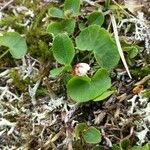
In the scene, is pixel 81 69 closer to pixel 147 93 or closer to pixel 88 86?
Result: pixel 88 86

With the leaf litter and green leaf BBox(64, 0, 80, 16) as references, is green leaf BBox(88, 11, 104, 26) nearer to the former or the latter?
green leaf BBox(64, 0, 80, 16)

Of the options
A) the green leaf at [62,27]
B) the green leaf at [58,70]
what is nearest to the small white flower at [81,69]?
the green leaf at [58,70]

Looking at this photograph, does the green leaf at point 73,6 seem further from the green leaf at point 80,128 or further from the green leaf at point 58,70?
the green leaf at point 80,128

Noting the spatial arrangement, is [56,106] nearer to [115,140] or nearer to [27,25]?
[115,140]

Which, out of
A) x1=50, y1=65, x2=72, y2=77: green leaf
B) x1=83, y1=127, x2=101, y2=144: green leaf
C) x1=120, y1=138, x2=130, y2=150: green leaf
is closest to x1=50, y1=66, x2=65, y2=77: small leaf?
x1=50, y1=65, x2=72, y2=77: green leaf

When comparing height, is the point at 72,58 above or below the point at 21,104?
above

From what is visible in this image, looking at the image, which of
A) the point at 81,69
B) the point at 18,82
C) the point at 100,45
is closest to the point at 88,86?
the point at 81,69

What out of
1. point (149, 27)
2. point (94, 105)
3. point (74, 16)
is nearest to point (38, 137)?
point (94, 105)
